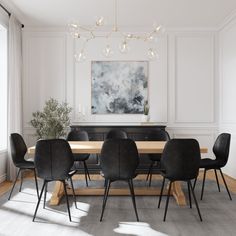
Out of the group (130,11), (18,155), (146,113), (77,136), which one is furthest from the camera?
(146,113)

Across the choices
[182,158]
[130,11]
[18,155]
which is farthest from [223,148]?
[130,11]

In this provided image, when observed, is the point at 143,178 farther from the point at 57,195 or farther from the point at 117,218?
the point at 117,218

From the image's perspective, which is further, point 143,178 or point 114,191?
point 143,178

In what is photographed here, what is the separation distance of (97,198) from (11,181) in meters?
2.08

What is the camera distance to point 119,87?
21.9 ft

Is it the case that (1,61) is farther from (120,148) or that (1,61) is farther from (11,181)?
(120,148)

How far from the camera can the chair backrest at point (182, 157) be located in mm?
3453

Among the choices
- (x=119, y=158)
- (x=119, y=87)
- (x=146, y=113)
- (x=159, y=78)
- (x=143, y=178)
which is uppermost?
(x=159, y=78)

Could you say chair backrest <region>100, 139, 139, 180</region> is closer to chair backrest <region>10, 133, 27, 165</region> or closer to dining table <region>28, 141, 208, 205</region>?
dining table <region>28, 141, 208, 205</region>

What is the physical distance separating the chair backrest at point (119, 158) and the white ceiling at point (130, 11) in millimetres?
2938

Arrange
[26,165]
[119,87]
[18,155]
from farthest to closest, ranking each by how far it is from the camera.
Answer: [119,87], [18,155], [26,165]

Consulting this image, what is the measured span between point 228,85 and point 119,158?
371 centimetres

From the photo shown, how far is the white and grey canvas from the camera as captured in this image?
6.66 metres

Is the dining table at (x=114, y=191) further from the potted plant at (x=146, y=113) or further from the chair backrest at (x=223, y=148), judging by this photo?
the potted plant at (x=146, y=113)
